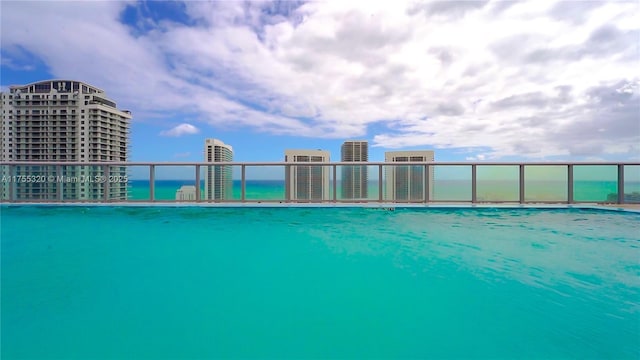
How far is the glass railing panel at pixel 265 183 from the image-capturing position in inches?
280

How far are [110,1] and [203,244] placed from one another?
252 inches

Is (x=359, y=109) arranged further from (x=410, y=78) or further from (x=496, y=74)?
(x=496, y=74)

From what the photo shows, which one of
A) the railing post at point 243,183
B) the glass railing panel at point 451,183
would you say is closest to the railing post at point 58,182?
the railing post at point 243,183

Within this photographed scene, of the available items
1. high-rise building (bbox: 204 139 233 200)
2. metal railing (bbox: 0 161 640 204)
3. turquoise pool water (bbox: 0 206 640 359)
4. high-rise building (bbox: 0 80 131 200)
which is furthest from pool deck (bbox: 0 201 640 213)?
high-rise building (bbox: 0 80 131 200)

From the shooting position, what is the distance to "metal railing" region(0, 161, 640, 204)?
6867 mm

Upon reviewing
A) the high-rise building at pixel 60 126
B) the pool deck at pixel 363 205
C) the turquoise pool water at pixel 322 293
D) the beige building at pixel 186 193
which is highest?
the high-rise building at pixel 60 126

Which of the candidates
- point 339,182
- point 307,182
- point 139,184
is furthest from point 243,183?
point 139,184

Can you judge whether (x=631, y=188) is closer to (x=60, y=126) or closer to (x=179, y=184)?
(x=179, y=184)

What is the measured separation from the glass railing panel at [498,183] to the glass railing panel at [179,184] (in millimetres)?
6471

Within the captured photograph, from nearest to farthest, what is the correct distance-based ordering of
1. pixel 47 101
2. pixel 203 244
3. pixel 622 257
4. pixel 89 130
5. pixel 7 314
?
pixel 7 314 < pixel 622 257 < pixel 203 244 < pixel 89 130 < pixel 47 101

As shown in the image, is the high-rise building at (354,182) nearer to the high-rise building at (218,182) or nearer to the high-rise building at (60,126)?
the high-rise building at (218,182)

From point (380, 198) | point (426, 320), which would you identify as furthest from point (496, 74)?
point (426, 320)

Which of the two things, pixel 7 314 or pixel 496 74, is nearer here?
pixel 7 314

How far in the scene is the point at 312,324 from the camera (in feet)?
6.75
